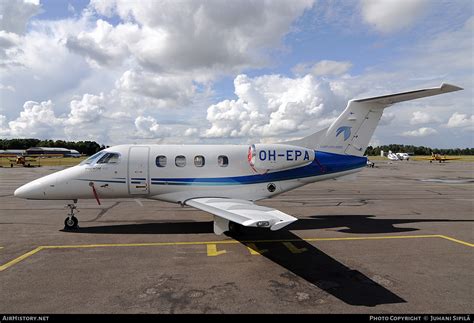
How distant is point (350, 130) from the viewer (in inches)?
506

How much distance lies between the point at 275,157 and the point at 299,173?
1281mm

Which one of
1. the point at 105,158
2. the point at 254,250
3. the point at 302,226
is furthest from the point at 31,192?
the point at 302,226

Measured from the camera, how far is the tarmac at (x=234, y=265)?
573cm

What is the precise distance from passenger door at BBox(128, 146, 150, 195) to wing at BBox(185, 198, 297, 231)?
70.2 inches

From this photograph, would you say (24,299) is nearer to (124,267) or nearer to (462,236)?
(124,267)

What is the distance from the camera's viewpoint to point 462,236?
10.5 m

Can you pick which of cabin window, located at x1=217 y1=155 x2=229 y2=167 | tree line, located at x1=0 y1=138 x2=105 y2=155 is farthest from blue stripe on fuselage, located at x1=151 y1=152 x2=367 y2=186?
tree line, located at x1=0 y1=138 x2=105 y2=155

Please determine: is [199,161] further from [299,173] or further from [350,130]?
[350,130]

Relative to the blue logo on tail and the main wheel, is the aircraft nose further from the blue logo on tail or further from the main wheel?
the blue logo on tail

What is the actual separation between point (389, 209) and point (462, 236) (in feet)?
16.9

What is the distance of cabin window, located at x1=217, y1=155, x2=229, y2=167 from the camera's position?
11.8 meters

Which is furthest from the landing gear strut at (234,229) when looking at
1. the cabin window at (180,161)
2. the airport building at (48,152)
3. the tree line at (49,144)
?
the tree line at (49,144)

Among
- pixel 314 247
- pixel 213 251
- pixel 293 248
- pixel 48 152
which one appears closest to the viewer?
pixel 213 251

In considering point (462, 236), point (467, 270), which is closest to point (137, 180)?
point (467, 270)
